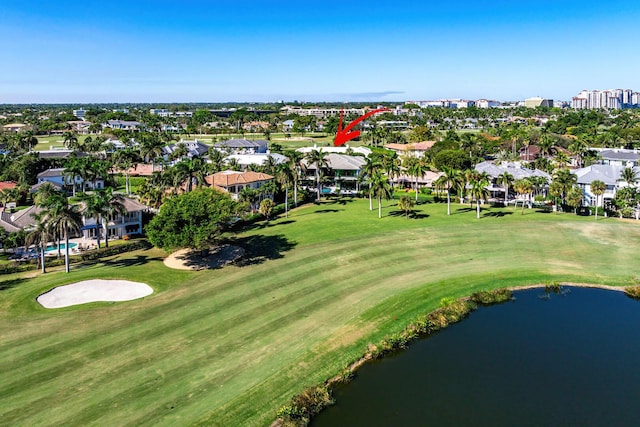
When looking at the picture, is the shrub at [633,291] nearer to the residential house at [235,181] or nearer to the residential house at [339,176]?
the residential house at [235,181]

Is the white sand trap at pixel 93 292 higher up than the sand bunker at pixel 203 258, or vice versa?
the sand bunker at pixel 203 258

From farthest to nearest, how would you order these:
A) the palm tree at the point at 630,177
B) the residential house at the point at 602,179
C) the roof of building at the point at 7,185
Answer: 1. the roof of building at the point at 7,185
2. the residential house at the point at 602,179
3. the palm tree at the point at 630,177

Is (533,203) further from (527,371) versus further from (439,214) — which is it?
(527,371)

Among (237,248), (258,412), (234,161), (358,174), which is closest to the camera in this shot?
(258,412)

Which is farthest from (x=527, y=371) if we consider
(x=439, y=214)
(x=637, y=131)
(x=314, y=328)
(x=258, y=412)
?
(x=637, y=131)

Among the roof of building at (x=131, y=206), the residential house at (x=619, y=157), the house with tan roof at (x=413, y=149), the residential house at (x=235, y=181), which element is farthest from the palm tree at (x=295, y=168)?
the residential house at (x=619, y=157)

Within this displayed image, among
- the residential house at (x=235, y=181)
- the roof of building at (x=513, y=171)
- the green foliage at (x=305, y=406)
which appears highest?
the roof of building at (x=513, y=171)

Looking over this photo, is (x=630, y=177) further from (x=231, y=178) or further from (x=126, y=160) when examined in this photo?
(x=126, y=160)

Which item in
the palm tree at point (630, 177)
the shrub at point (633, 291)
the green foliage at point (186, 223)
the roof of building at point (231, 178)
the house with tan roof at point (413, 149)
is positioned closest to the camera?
the shrub at point (633, 291)
